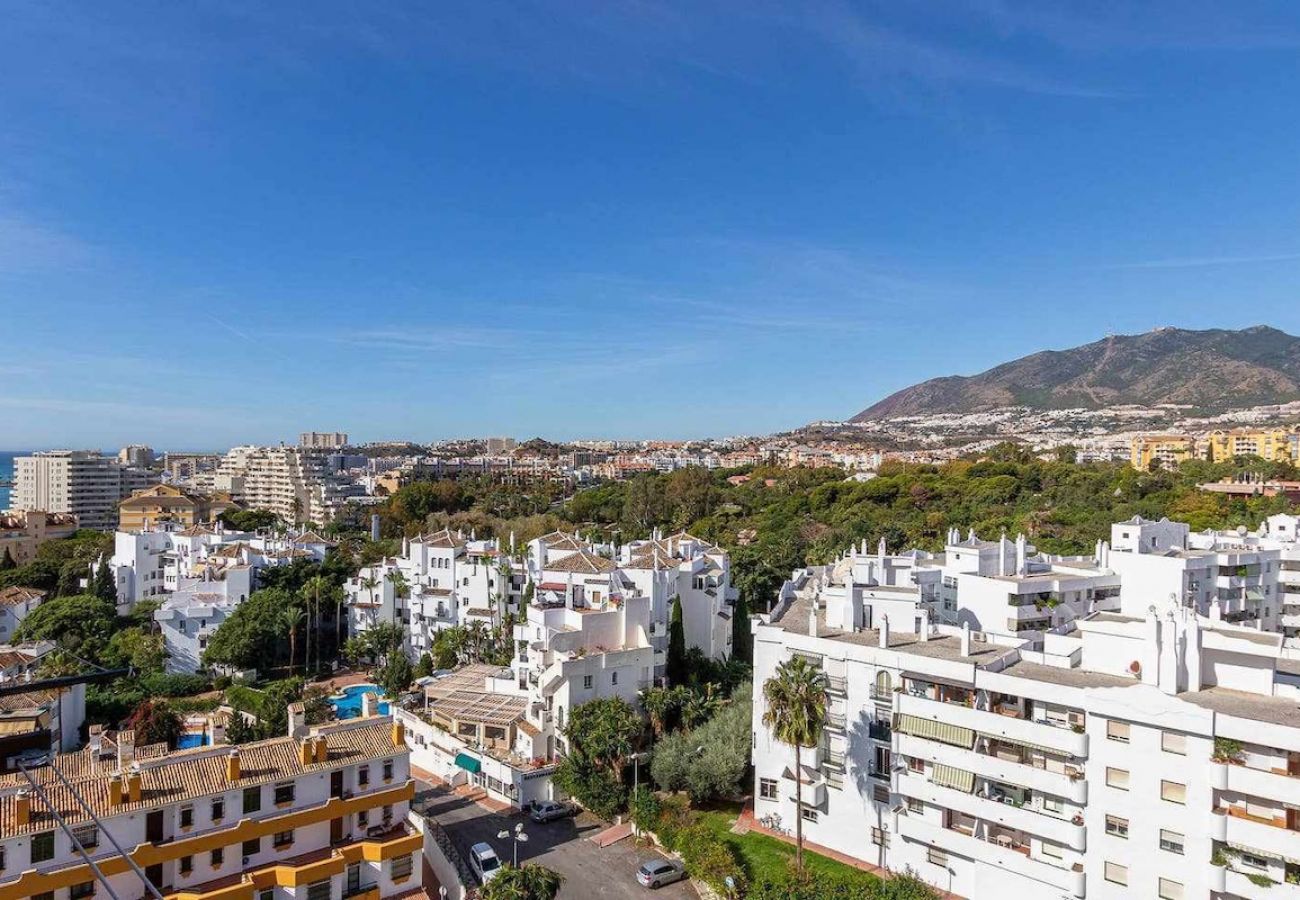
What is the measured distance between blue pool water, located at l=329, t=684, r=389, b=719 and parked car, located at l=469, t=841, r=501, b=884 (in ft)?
47.9

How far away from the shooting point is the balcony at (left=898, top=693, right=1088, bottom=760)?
23.1m

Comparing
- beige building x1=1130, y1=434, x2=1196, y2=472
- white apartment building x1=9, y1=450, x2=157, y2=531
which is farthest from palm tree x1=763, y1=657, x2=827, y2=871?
white apartment building x1=9, y1=450, x2=157, y2=531

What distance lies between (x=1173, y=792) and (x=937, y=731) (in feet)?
20.4

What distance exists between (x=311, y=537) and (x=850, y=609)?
55.9m

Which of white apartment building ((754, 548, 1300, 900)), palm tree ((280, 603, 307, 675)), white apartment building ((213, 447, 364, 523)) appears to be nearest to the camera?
white apartment building ((754, 548, 1300, 900))

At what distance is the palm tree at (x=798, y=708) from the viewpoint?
26.7 meters

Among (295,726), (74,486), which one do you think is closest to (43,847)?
(295,726)

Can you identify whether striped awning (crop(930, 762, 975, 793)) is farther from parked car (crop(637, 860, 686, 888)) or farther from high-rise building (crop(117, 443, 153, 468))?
high-rise building (crop(117, 443, 153, 468))

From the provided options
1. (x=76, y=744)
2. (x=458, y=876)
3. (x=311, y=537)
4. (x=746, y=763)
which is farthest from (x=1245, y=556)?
(x=311, y=537)

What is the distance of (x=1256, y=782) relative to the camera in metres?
20.2

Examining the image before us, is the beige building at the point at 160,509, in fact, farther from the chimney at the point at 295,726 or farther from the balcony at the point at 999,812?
the balcony at the point at 999,812

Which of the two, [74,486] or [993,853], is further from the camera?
[74,486]

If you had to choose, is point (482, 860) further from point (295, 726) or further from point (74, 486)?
point (74, 486)

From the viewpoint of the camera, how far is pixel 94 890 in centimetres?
2098
